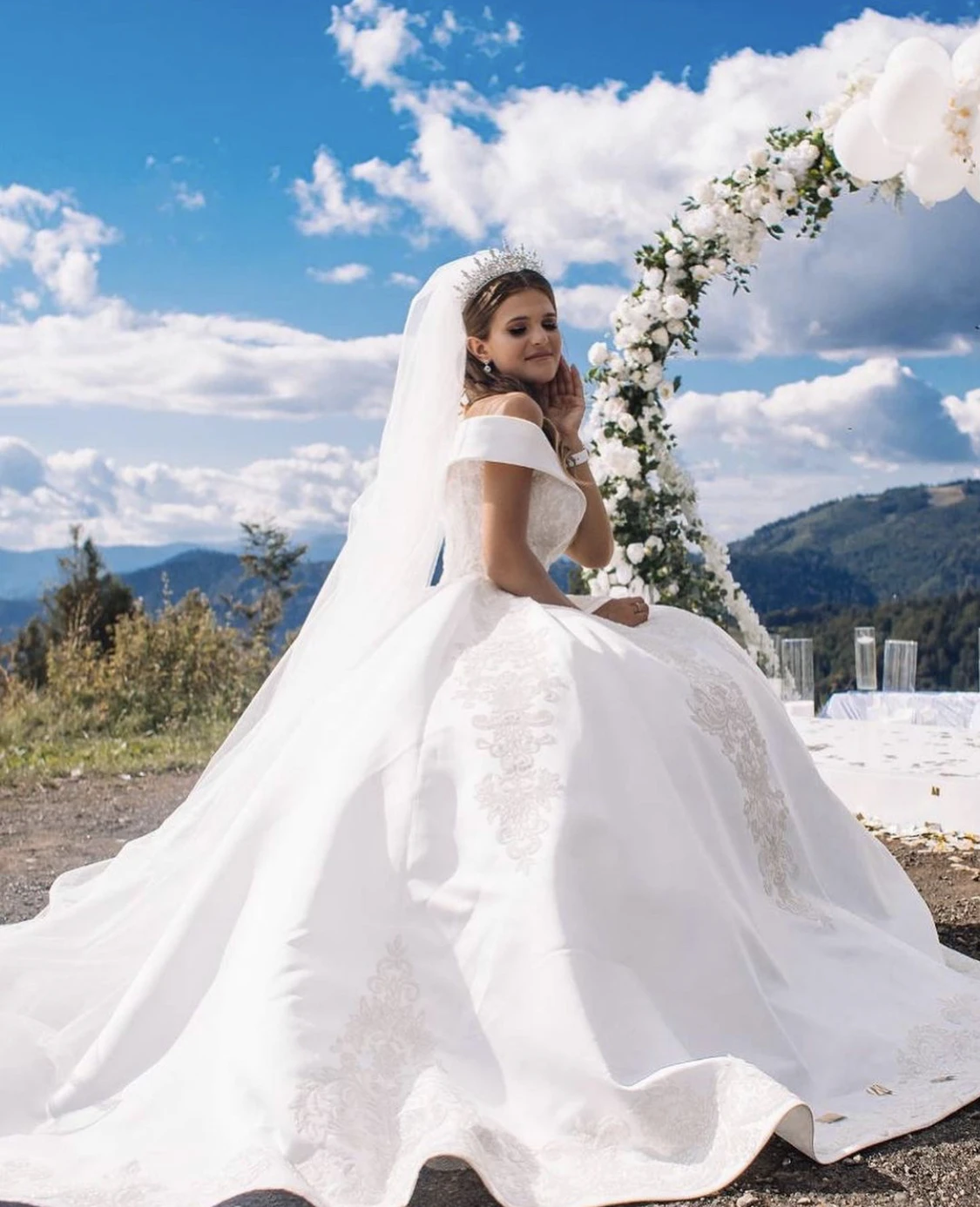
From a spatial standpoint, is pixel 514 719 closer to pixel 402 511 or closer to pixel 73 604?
pixel 402 511

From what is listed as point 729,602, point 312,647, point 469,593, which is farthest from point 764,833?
point 729,602

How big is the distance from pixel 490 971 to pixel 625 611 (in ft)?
4.84

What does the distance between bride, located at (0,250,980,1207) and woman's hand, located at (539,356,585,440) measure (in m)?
0.26

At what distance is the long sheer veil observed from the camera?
13.6 feet

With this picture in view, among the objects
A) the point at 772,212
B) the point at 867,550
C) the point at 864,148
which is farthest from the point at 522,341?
the point at 867,550

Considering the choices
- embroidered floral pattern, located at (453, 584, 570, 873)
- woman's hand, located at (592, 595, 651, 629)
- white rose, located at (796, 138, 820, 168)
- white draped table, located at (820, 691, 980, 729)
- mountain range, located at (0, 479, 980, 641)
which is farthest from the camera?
mountain range, located at (0, 479, 980, 641)

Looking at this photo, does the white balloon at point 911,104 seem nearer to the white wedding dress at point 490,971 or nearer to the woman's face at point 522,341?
the woman's face at point 522,341

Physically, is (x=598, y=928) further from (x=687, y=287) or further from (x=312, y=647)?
(x=687, y=287)

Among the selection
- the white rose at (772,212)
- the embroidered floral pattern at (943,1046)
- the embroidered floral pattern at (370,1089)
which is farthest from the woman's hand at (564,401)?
the white rose at (772,212)

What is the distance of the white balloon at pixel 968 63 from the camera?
5.43 meters

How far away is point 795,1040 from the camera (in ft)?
10.6

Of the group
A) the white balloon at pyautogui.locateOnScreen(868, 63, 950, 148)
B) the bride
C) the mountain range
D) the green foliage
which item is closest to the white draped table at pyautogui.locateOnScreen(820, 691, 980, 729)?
the white balloon at pyautogui.locateOnScreen(868, 63, 950, 148)

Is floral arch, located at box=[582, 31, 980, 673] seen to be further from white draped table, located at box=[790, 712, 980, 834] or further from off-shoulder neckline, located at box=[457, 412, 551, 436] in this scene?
off-shoulder neckline, located at box=[457, 412, 551, 436]

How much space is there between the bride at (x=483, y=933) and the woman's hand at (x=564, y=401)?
0.85ft
